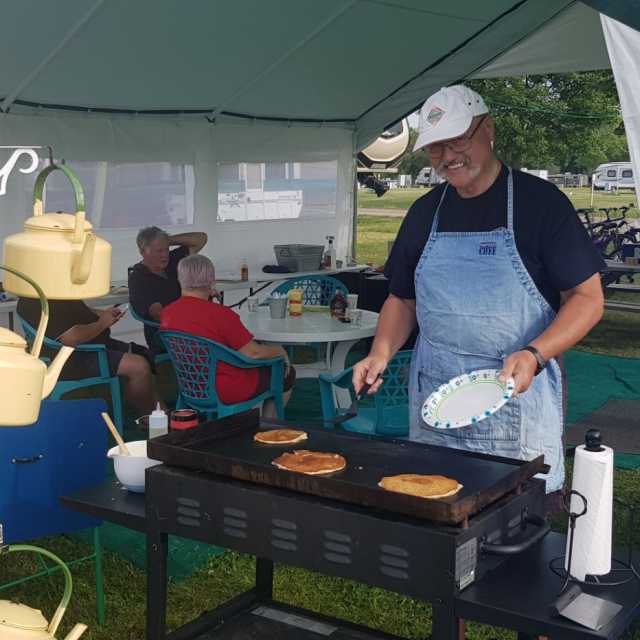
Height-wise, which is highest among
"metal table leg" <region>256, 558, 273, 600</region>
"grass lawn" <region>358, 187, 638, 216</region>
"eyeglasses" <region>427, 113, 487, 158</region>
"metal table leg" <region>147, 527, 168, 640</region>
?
"grass lawn" <region>358, 187, 638, 216</region>

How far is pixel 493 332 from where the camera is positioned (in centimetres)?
258

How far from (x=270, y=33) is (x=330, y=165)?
9.20ft

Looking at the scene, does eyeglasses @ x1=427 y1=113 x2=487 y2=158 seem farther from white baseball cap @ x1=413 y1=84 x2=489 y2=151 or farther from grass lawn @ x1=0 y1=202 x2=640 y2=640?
grass lawn @ x1=0 y1=202 x2=640 y2=640

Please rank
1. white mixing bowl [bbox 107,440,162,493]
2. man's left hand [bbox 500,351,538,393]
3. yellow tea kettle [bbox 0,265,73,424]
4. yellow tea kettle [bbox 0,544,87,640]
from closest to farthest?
yellow tea kettle [bbox 0,265,73,424]
yellow tea kettle [bbox 0,544,87,640]
man's left hand [bbox 500,351,538,393]
white mixing bowl [bbox 107,440,162,493]

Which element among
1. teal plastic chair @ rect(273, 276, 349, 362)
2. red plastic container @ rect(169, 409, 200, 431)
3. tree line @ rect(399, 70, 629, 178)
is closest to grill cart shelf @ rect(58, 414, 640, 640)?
red plastic container @ rect(169, 409, 200, 431)

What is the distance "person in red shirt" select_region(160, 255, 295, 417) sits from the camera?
4520 millimetres

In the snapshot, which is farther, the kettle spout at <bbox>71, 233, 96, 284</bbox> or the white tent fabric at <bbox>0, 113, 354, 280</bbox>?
the white tent fabric at <bbox>0, 113, 354, 280</bbox>

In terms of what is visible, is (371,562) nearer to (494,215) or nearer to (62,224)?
(62,224)

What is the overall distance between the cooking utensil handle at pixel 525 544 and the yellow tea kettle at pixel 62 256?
1.00 metres

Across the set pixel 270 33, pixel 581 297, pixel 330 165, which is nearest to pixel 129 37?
pixel 270 33

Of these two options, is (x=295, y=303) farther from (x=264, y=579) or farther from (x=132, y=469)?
(x=132, y=469)

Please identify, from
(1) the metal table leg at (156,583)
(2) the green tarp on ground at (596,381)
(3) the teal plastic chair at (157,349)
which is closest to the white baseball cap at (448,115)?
(1) the metal table leg at (156,583)

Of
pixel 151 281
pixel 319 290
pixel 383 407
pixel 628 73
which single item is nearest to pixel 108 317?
pixel 151 281

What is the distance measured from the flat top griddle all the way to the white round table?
251 centimetres
